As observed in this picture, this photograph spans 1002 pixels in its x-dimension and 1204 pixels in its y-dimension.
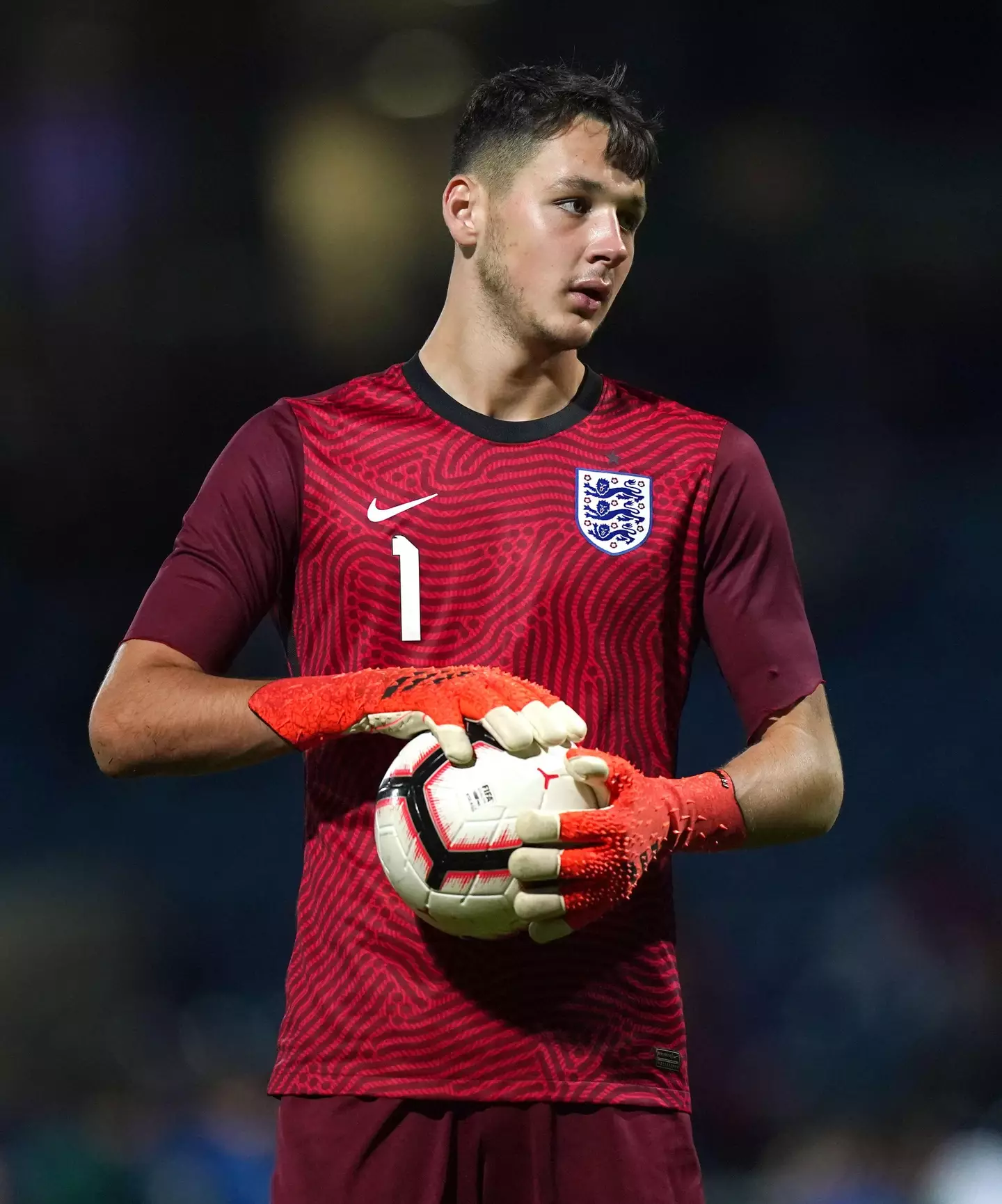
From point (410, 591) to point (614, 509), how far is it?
346 millimetres

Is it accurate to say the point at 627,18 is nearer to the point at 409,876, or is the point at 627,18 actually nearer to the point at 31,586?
the point at 31,586

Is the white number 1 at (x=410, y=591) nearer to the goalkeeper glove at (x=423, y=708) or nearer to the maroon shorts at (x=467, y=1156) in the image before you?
the goalkeeper glove at (x=423, y=708)

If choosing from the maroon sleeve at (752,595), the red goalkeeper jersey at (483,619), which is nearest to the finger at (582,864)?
the red goalkeeper jersey at (483,619)

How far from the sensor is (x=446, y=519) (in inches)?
96.6

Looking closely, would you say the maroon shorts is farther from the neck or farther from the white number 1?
the neck

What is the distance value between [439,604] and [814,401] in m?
3.04

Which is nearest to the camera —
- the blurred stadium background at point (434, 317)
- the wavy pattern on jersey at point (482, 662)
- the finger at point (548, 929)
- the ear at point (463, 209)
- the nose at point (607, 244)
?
the finger at point (548, 929)

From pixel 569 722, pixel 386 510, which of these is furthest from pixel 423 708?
pixel 386 510

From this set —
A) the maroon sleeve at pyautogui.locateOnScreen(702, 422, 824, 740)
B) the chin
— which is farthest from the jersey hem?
the chin

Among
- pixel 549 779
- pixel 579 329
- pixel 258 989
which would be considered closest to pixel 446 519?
pixel 579 329

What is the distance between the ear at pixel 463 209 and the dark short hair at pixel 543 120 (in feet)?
0.10

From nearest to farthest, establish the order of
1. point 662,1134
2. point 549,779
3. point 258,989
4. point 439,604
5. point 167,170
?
point 549,779, point 662,1134, point 439,604, point 258,989, point 167,170

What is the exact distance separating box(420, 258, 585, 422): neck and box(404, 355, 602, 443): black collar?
0.05ft

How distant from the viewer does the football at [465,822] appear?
2.03m
